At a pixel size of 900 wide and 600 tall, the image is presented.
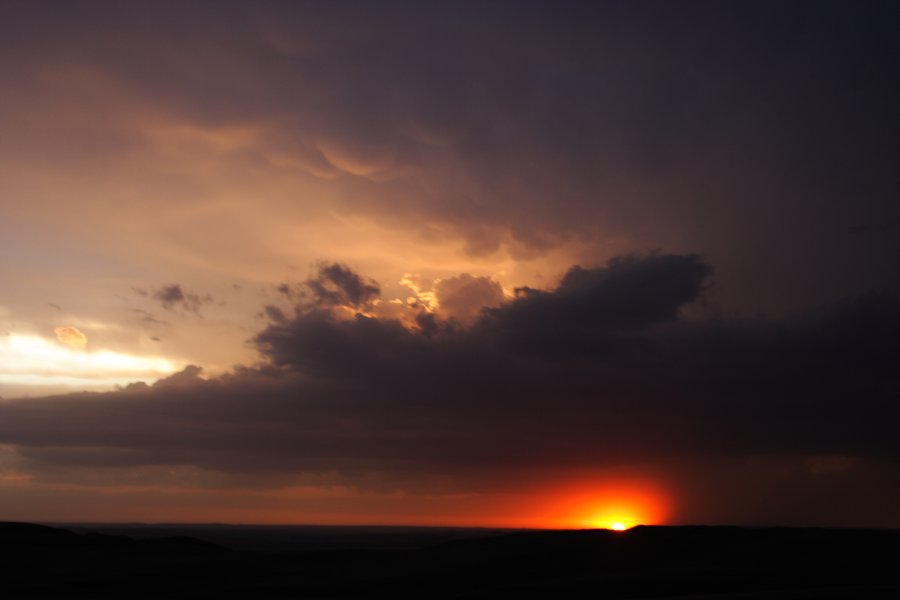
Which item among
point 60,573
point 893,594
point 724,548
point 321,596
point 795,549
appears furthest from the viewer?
point 60,573

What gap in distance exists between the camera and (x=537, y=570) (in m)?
31.9

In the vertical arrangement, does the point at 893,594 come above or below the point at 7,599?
above

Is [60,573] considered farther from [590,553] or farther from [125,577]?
[590,553]

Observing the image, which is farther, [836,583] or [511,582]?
[511,582]

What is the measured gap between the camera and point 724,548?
3297cm

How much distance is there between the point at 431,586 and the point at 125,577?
14421mm

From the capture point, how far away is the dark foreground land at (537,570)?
25.5 meters

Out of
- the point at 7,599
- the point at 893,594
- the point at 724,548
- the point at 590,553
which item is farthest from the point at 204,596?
the point at 893,594

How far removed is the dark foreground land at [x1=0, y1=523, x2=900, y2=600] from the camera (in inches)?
1005

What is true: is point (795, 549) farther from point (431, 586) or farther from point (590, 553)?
point (431, 586)

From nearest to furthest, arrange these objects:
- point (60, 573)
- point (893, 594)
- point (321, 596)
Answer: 1. point (893, 594)
2. point (321, 596)
3. point (60, 573)

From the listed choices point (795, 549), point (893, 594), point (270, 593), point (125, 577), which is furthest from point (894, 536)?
point (125, 577)

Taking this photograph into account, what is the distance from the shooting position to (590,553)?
34.4 m

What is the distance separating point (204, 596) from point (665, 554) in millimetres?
18977
